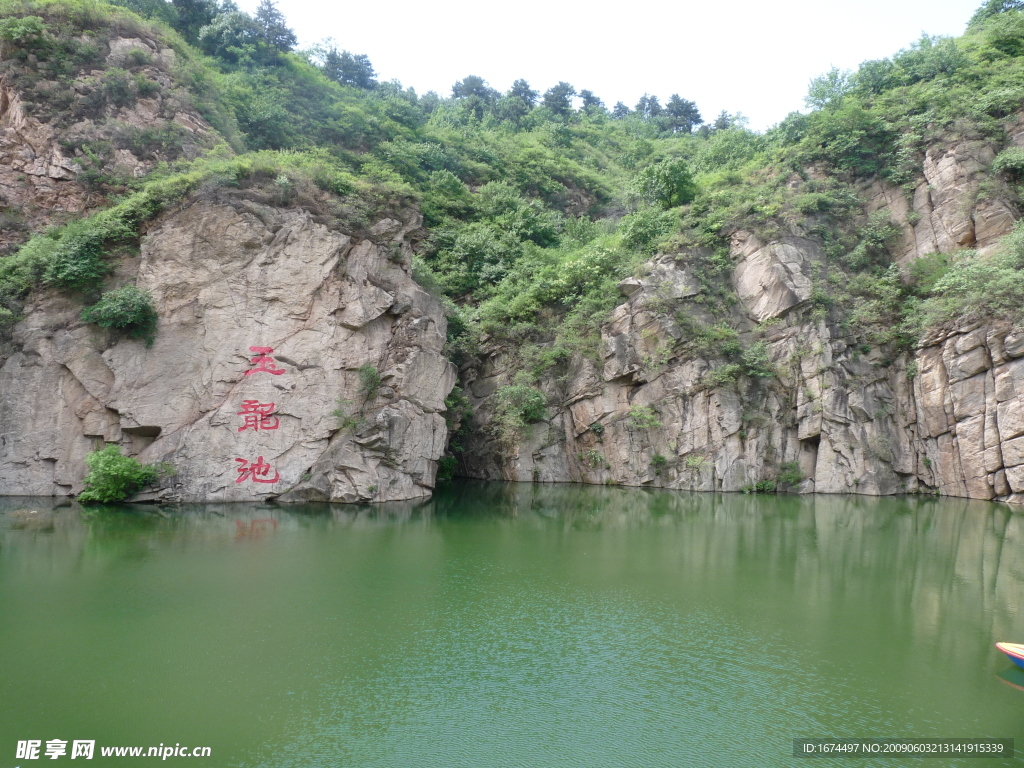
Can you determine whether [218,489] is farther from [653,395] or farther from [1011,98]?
[1011,98]

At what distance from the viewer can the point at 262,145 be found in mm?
27844

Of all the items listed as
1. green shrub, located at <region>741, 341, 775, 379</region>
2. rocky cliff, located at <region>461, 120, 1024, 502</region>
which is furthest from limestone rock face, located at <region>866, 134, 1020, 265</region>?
green shrub, located at <region>741, 341, 775, 379</region>

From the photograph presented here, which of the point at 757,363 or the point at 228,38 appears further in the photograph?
the point at 228,38

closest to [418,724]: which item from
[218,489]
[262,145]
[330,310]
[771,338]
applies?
[218,489]

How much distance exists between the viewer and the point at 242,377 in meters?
17.1

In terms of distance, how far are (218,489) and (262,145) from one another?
17.4 m

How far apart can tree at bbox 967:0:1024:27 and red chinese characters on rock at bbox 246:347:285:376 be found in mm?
32365

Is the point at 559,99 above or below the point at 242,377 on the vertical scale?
above

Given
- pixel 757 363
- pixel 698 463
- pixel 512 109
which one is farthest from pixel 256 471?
pixel 512 109

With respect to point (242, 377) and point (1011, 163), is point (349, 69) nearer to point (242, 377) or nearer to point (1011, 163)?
point (242, 377)

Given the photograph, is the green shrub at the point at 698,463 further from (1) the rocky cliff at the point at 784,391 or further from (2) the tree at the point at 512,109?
(2) the tree at the point at 512,109

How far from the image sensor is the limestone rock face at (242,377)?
641 inches

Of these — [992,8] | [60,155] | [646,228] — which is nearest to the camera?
[60,155]

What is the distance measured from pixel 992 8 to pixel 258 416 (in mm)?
34190
